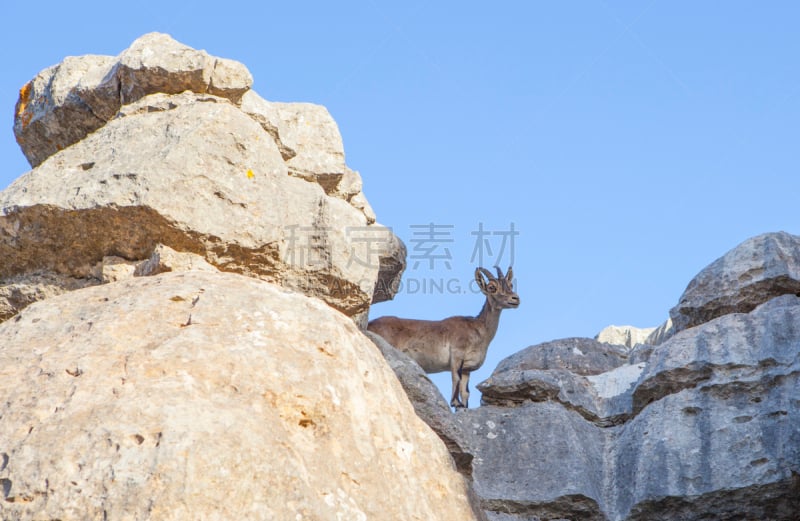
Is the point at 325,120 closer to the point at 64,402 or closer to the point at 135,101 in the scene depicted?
the point at 135,101

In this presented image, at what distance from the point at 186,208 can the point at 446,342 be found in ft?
44.2

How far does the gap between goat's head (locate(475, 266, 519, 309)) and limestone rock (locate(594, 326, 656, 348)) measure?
2604 millimetres

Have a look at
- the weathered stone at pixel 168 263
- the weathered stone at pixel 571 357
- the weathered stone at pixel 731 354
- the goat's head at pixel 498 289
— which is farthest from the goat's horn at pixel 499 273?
the weathered stone at pixel 168 263

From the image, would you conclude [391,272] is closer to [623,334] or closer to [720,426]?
[720,426]

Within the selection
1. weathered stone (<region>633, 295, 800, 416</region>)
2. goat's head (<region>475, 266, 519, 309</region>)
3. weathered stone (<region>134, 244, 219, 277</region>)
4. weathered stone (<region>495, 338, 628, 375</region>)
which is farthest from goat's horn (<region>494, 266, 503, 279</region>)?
weathered stone (<region>134, 244, 219, 277</region>)

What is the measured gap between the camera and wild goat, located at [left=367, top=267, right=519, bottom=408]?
65.8ft

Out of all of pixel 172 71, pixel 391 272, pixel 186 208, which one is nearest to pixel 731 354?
pixel 391 272

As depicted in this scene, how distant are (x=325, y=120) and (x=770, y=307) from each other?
5254 millimetres

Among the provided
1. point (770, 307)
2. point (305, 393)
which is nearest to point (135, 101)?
point (305, 393)

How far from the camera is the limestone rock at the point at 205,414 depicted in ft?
15.7

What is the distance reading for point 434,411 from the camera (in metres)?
8.39

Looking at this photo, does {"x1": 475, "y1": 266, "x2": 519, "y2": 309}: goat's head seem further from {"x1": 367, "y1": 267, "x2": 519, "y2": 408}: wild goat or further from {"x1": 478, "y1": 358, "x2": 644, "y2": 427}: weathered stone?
{"x1": 478, "y1": 358, "x2": 644, "y2": 427}: weathered stone

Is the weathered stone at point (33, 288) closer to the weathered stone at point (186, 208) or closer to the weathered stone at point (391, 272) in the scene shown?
the weathered stone at point (186, 208)

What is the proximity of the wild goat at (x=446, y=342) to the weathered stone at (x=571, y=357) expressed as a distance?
5449mm
